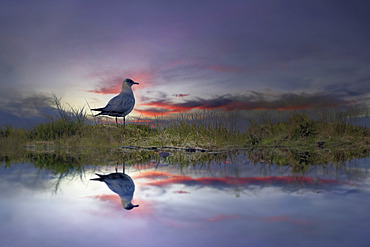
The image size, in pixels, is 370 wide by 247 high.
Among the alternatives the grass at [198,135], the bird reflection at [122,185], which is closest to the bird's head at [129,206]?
the bird reflection at [122,185]

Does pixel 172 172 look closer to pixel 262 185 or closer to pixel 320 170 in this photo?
pixel 262 185

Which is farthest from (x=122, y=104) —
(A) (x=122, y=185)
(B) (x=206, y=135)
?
(A) (x=122, y=185)

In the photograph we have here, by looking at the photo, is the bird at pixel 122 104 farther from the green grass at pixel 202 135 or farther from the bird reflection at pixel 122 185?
the bird reflection at pixel 122 185

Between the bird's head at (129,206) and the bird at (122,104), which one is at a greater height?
the bird at (122,104)

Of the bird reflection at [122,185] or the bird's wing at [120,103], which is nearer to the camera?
the bird reflection at [122,185]

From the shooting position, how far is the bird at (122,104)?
11.4 metres

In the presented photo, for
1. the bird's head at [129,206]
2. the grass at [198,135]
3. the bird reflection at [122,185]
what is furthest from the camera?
the grass at [198,135]

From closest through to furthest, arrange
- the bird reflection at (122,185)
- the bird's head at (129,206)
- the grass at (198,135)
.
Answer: the bird's head at (129,206), the bird reflection at (122,185), the grass at (198,135)

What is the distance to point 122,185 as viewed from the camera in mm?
2883

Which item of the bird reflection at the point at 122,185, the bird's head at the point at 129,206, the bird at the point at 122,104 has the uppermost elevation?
the bird at the point at 122,104

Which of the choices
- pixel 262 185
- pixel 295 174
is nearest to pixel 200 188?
pixel 262 185

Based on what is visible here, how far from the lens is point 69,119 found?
37.8 ft

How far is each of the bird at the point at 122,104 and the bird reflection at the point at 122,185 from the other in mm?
7995

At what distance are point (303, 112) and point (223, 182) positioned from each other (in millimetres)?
8019
